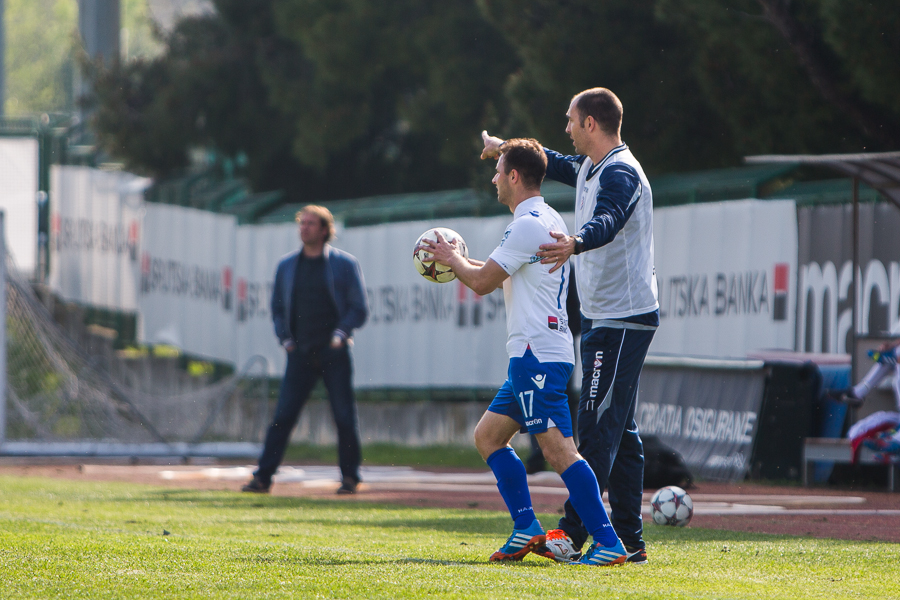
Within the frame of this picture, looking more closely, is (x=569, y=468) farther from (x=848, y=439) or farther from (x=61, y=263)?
(x=61, y=263)

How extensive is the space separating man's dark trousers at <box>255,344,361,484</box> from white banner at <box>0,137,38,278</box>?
1493 cm

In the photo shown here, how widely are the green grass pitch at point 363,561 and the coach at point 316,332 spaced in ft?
6.44

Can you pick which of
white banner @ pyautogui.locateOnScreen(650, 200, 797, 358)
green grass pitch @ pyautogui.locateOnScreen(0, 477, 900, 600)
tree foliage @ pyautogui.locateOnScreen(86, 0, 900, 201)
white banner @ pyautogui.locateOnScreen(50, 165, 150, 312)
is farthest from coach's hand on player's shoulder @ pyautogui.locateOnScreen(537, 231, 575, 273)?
white banner @ pyautogui.locateOnScreen(50, 165, 150, 312)

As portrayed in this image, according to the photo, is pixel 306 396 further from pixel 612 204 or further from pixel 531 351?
pixel 612 204

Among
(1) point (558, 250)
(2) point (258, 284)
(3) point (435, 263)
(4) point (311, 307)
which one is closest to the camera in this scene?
Answer: (1) point (558, 250)

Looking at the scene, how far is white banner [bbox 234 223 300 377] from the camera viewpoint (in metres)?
20.4

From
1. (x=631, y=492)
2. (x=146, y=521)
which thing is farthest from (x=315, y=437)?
(x=631, y=492)

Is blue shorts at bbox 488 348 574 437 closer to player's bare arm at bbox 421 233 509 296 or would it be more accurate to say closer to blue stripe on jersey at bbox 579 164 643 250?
player's bare arm at bbox 421 233 509 296

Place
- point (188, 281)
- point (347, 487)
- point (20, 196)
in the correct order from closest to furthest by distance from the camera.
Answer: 1. point (347, 487)
2. point (188, 281)
3. point (20, 196)

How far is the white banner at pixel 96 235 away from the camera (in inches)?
1001

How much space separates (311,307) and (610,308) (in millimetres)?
5697

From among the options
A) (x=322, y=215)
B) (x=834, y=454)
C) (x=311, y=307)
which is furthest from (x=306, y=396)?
(x=834, y=454)

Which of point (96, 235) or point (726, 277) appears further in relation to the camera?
point (96, 235)

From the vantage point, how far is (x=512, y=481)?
6785mm
